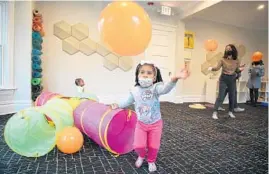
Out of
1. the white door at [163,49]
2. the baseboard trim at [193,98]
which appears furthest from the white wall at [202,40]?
the white door at [163,49]

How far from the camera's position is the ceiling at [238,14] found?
202 inches

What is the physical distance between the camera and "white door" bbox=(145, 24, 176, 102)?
5822mm

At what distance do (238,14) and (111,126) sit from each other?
5434mm

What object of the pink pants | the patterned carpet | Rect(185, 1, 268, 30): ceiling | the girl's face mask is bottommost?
the patterned carpet

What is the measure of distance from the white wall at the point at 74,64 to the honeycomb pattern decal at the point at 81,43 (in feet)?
0.28

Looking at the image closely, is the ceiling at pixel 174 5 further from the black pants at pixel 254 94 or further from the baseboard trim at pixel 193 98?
the black pants at pixel 254 94

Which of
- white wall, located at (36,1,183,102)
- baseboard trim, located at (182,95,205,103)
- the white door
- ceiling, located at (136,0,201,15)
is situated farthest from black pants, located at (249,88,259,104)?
white wall, located at (36,1,183,102)

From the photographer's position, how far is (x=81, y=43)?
16.6 feet

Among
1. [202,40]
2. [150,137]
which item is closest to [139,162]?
[150,137]

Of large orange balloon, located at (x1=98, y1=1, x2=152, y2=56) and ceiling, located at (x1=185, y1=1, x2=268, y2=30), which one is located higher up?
ceiling, located at (x1=185, y1=1, x2=268, y2=30)

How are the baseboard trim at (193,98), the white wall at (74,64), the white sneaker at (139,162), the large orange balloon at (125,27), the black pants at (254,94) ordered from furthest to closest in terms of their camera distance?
the baseboard trim at (193,98) < the black pants at (254,94) < the white wall at (74,64) < the large orange balloon at (125,27) < the white sneaker at (139,162)

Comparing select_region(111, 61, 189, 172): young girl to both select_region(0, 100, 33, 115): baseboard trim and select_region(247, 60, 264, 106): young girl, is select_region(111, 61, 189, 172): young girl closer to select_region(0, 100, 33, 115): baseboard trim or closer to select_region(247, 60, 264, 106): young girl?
select_region(0, 100, 33, 115): baseboard trim

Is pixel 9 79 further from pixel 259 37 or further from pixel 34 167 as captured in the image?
pixel 259 37

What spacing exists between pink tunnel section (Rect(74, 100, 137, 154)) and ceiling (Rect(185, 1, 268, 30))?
4.14m
